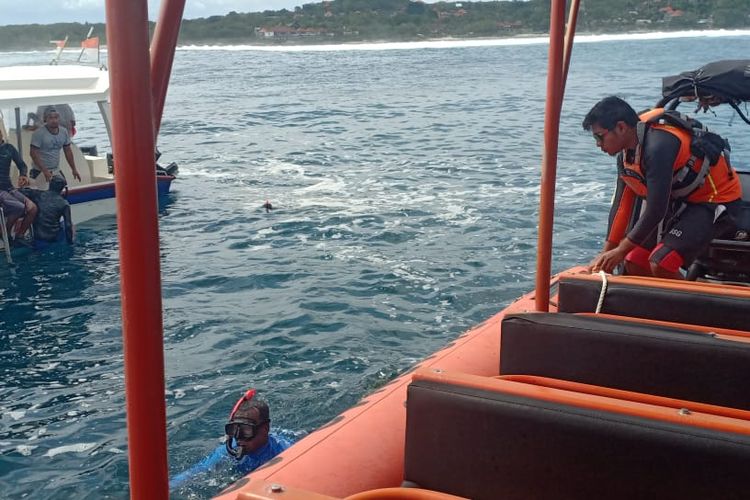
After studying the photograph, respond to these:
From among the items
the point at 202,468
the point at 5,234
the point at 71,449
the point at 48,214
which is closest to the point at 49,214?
the point at 48,214

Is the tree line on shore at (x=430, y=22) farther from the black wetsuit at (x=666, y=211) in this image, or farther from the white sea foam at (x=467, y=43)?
the black wetsuit at (x=666, y=211)

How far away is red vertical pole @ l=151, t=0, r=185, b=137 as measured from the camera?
1518 mm

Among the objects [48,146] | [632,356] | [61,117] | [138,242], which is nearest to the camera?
[138,242]

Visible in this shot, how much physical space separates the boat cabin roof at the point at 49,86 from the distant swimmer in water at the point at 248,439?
848 cm

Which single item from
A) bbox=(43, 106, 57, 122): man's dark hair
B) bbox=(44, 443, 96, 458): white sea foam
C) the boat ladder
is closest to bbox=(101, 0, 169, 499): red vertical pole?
bbox=(44, 443, 96, 458): white sea foam

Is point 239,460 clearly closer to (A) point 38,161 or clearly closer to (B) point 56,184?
(B) point 56,184

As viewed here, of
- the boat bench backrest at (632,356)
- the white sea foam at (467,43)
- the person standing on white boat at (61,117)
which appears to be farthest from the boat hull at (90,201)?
the white sea foam at (467,43)

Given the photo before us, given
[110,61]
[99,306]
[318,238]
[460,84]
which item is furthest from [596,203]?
[460,84]

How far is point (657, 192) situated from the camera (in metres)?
4.27

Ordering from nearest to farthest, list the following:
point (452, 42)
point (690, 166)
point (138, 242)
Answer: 1. point (138, 242)
2. point (690, 166)
3. point (452, 42)

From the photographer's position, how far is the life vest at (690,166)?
14.5ft

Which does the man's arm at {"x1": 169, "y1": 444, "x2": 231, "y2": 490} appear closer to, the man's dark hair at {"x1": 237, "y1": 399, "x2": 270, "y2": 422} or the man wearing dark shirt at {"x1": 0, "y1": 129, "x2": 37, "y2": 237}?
the man's dark hair at {"x1": 237, "y1": 399, "x2": 270, "y2": 422}

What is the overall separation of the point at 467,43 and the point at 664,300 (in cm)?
8582

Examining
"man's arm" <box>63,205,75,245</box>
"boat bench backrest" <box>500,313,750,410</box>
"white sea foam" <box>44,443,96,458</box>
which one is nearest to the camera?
"boat bench backrest" <box>500,313,750,410</box>
